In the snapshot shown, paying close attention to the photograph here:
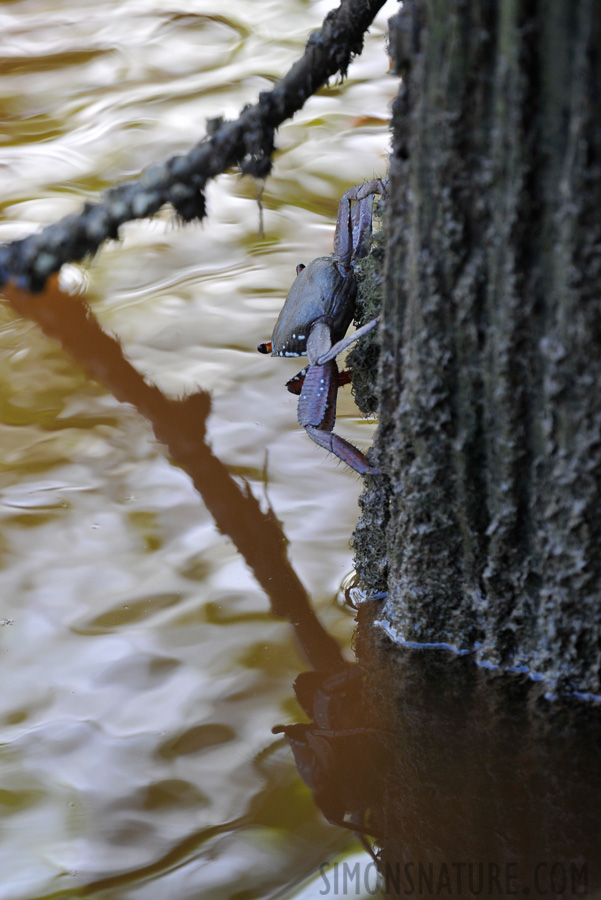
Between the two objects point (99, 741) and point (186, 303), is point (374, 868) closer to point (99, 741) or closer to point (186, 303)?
point (99, 741)

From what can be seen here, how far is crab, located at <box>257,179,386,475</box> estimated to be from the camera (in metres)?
1.99

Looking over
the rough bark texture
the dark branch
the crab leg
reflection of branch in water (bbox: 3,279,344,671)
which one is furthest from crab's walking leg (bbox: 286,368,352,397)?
the dark branch

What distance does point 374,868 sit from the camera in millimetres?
1232

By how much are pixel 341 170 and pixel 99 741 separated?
8.22ft

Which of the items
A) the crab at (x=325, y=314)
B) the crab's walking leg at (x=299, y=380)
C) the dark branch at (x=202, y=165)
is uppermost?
the dark branch at (x=202, y=165)

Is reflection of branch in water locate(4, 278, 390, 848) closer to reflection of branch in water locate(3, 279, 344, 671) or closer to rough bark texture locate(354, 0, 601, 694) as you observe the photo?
reflection of branch in water locate(3, 279, 344, 671)

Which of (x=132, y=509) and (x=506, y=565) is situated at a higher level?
(x=506, y=565)

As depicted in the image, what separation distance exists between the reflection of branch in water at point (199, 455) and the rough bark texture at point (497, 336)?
Result: 0.27 meters

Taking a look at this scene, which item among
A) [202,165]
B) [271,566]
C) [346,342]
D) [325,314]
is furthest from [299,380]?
[202,165]

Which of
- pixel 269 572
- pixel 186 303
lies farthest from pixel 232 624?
pixel 186 303

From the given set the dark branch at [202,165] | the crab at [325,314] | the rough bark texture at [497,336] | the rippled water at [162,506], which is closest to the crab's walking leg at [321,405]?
the crab at [325,314]

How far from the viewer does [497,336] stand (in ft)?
3.86

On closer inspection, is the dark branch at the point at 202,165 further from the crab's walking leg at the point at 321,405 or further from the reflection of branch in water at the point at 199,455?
the crab's walking leg at the point at 321,405

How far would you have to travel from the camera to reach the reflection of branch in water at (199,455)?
171cm
